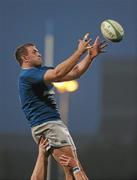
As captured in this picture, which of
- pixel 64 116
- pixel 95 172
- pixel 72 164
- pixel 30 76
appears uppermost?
pixel 30 76

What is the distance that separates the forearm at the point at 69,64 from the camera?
16094 mm

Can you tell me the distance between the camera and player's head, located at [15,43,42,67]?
1692 cm

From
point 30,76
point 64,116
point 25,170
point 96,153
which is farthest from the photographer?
point 96,153

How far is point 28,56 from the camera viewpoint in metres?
17.0

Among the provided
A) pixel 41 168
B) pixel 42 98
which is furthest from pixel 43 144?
pixel 42 98

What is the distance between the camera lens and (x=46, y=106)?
16.8 metres

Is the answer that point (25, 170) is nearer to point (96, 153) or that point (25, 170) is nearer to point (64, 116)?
point (96, 153)

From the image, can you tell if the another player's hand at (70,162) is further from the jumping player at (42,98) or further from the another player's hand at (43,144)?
the another player's hand at (43,144)

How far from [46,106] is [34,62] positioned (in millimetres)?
770

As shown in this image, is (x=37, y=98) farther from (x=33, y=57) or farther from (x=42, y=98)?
(x=33, y=57)

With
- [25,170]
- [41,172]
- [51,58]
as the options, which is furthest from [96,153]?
[41,172]

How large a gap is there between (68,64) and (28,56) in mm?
1067

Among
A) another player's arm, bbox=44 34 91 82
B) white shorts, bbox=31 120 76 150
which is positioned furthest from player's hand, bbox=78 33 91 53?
white shorts, bbox=31 120 76 150

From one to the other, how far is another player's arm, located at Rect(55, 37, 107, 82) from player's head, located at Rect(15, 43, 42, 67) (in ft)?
1.92
